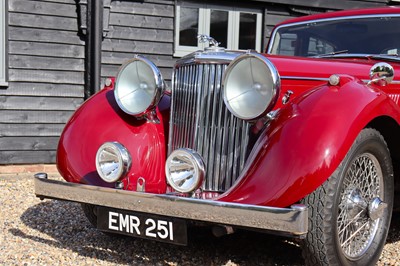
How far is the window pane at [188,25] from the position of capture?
730 centimetres

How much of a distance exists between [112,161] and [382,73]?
5.18ft

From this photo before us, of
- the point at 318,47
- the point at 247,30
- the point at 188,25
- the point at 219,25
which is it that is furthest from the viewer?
the point at 247,30

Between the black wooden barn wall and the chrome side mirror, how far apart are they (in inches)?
160

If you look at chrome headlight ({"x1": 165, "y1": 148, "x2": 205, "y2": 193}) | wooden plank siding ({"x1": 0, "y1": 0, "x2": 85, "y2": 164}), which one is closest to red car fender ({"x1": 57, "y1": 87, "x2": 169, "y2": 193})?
chrome headlight ({"x1": 165, "y1": 148, "x2": 205, "y2": 193})

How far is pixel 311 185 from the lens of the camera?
2.61 m

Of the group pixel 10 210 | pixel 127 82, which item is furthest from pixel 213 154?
pixel 10 210

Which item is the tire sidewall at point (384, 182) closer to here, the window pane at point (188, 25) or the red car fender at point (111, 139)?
the red car fender at point (111, 139)

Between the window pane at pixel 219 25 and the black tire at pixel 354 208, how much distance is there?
4539mm

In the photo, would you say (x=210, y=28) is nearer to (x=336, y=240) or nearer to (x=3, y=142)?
(x=3, y=142)

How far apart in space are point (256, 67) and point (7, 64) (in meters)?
4.21

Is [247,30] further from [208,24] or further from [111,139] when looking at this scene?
[111,139]

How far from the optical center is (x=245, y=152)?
3.07m

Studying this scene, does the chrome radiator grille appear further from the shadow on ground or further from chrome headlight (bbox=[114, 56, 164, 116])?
the shadow on ground

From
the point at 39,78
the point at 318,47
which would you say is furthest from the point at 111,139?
the point at 39,78
